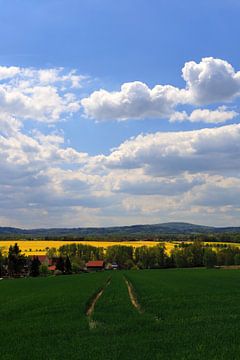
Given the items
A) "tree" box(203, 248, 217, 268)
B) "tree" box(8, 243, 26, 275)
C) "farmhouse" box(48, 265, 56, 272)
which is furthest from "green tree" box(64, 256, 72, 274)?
"tree" box(203, 248, 217, 268)

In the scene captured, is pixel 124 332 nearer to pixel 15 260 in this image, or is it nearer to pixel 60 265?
pixel 15 260

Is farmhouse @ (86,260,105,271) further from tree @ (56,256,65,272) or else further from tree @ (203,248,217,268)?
tree @ (203,248,217,268)

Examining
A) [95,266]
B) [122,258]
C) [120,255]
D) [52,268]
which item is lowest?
[95,266]

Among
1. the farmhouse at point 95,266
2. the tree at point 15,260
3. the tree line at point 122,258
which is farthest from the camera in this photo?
the farmhouse at point 95,266

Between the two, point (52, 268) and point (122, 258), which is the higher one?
point (122, 258)

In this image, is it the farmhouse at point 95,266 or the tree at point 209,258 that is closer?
the tree at point 209,258

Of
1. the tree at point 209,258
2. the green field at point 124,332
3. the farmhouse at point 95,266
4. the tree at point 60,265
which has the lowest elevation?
the farmhouse at point 95,266

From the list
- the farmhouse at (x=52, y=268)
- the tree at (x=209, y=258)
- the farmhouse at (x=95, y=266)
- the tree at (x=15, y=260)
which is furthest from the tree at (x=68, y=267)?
the tree at (x=209, y=258)

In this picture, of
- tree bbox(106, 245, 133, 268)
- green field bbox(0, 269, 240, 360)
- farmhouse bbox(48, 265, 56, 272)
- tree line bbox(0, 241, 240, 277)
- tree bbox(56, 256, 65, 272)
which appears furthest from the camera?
tree bbox(106, 245, 133, 268)

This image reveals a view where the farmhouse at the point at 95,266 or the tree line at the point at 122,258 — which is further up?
the tree line at the point at 122,258

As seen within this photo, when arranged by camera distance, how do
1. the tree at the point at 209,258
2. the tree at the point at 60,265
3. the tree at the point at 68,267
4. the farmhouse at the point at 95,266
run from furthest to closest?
1. the farmhouse at the point at 95,266
2. the tree at the point at 209,258
3. the tree at the point at 60,265
4. the tree at the point at 68,267

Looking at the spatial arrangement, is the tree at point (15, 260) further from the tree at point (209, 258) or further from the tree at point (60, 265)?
the tree at point (209, 258)

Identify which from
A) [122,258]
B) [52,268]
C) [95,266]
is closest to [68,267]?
[52,268]

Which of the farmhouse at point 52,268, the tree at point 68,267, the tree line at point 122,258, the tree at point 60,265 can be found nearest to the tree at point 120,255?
the tree line at point 122,258
